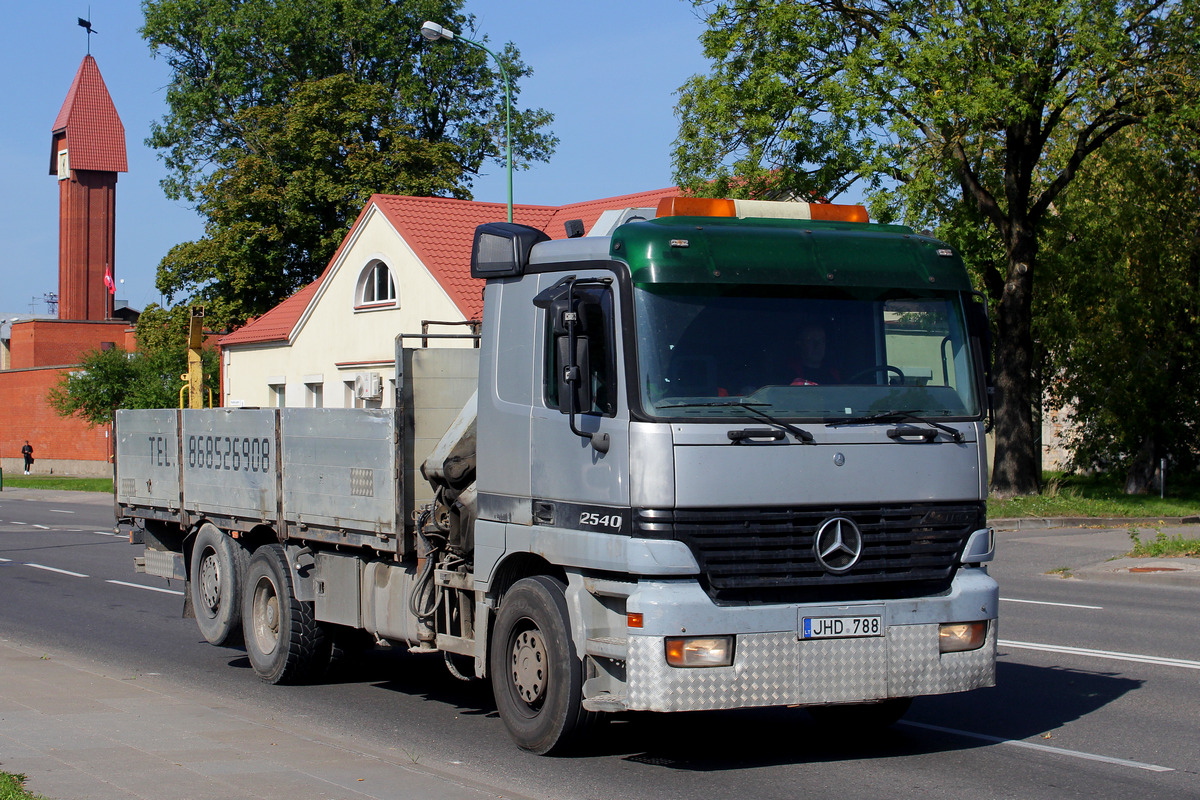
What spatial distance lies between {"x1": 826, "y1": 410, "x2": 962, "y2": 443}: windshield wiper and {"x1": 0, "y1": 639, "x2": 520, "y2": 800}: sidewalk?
2.48m

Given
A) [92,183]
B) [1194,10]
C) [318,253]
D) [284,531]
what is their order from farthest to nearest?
[92,183] → [318,253] → [1194,10] → [284,531]

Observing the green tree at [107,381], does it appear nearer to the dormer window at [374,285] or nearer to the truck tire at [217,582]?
the dormer window at [374,285]

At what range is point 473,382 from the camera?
28.6ft

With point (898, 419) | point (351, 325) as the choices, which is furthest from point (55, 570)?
point (351, 325)

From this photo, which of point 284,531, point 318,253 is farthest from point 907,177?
point 318,253

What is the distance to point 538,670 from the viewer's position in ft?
23.1

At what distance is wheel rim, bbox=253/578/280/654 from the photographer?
32.9 feet

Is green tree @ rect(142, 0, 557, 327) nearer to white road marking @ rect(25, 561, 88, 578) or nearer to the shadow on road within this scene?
white road marking @ rect(25, 561, 88, 578)

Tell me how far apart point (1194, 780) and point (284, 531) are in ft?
20.5

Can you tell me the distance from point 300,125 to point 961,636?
4229cm

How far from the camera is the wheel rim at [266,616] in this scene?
1002cm

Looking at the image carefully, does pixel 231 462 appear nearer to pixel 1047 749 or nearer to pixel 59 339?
pixel 1047 749

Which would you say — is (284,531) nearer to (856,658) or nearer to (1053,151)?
(856,658)

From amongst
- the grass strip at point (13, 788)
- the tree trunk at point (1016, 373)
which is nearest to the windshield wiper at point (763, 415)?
the grass strip at point (13, 788)
